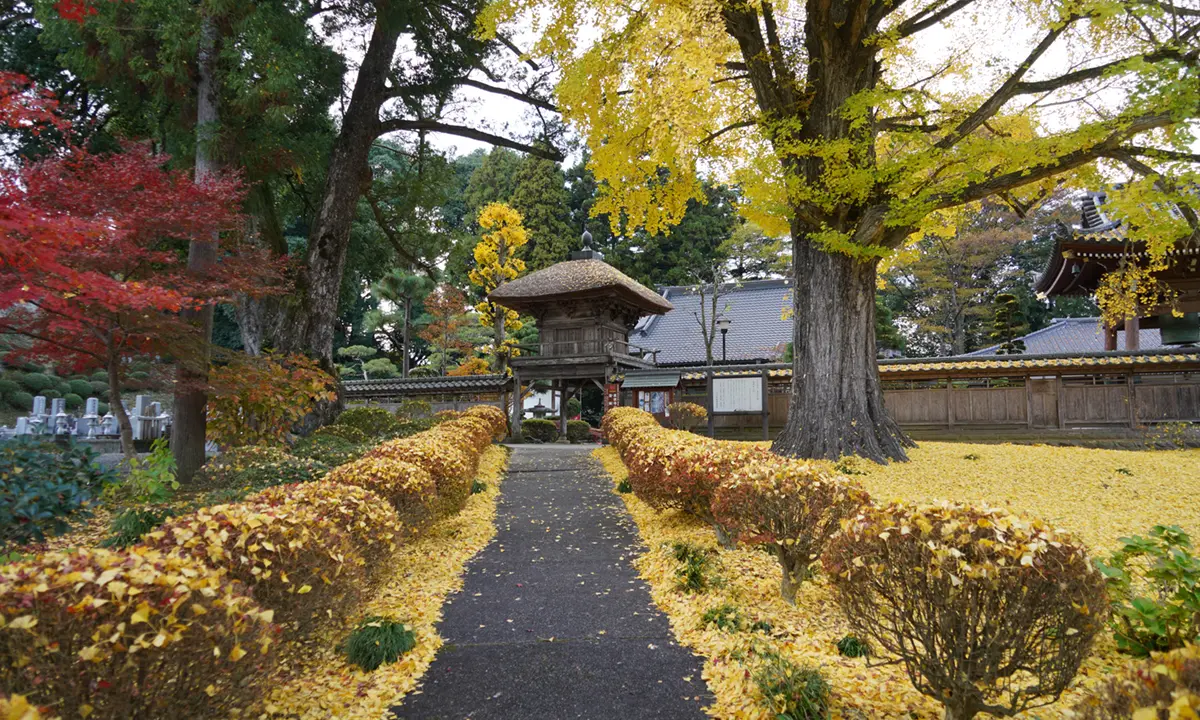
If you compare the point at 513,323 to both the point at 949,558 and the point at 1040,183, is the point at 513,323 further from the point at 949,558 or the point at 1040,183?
the point at 949,558

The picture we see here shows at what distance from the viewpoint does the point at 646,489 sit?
693cm

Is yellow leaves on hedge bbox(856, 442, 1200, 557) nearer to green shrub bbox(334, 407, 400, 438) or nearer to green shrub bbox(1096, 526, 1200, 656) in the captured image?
green shrub bbox(1096, 526, 1200, 656)

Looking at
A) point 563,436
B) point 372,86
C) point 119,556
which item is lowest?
point 563,436

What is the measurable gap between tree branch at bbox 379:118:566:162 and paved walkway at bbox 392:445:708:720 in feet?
32.3

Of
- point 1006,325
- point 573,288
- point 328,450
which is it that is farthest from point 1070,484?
point 1006,325

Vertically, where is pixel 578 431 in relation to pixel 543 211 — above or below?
below

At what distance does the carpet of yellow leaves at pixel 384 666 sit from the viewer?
3.02 meters

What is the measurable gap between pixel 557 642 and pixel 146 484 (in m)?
4.84

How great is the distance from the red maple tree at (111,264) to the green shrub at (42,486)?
942mm

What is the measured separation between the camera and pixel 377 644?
3.52 metres

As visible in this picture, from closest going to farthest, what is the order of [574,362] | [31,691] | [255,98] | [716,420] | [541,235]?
[31,691] < [255,98] < [716,420] < [574,362] < [541,235]

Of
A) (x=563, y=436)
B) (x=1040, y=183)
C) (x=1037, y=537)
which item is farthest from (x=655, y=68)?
(x=563, y=436)

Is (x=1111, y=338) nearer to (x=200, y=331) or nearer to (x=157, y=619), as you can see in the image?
(x=200, y=331)

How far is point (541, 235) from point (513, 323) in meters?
5.81
